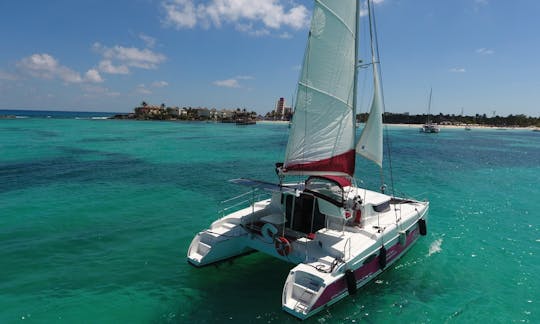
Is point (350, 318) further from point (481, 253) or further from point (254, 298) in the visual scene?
point (481, 253)

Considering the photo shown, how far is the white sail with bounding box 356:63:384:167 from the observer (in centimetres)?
1332

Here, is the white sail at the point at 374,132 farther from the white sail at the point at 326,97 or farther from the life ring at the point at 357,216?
the life ring at the point at 357,216

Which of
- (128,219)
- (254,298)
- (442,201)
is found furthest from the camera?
(442,201)

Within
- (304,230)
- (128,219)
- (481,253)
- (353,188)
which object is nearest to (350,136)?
(353,188)

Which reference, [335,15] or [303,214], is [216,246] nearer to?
[303,214]

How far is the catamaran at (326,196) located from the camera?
446 inches

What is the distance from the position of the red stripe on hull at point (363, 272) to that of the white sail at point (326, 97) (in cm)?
385

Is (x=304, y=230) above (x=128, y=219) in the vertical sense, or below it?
above

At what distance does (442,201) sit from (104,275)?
77.7 ft

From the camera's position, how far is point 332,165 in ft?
42.5

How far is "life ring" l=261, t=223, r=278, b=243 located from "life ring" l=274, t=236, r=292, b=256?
19.1 inches

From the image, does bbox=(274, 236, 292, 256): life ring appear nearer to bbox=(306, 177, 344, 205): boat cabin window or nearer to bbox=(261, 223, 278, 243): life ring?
bbox=(261, 223, 278, 243): life ring

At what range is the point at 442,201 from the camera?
81.0ft

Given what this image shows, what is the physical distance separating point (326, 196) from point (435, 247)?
868 cm
